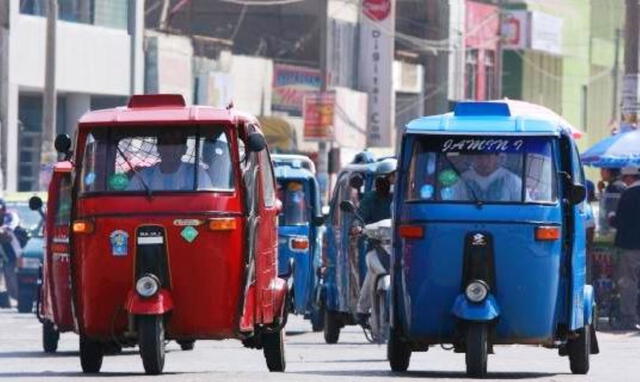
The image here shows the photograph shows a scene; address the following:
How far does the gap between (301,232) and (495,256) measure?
436 inches

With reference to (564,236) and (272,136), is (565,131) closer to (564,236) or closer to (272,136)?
(564,236)

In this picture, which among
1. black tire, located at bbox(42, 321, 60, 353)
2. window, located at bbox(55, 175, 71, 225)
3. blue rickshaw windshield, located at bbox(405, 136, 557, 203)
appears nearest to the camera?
blue rickshaw windshield, located at bbox(405, 136, 557, 203)

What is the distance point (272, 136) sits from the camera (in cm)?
6300

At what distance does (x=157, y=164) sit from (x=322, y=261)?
11.6 m

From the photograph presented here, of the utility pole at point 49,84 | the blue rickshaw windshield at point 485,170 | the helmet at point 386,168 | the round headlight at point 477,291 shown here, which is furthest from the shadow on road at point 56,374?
the utility pole at point 49,84

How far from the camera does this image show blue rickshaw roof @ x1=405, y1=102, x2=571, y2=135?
17.8m

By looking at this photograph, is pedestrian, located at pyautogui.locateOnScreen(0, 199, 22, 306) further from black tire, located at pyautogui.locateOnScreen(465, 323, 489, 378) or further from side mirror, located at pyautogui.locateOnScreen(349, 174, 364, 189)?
black tire, located at pyautogui.locateOnScreen(465, 323, 489, 378)

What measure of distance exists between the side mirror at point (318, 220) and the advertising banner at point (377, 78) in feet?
129

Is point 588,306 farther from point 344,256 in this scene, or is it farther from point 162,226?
point 344,256

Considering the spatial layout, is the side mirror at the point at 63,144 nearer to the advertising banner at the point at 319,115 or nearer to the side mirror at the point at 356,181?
the side mirror at the point at 356,181

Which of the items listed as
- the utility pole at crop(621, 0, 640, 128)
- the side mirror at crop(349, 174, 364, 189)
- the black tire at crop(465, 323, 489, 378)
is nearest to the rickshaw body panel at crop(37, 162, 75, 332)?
the side mirror at crop(349, 174, 364, 189)

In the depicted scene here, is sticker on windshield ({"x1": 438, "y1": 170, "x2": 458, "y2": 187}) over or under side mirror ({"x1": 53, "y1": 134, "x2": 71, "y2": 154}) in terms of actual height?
under

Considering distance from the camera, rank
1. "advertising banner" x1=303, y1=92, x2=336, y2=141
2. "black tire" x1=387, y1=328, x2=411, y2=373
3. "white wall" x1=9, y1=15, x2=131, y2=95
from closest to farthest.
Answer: "black tire" x1=387, y1=328, x2=411, y2=373 < "white wall" x1=9, y1=15, x2=131, y2=95 < "advertising banner" x1=303, y1=92, x2=336, y2=141

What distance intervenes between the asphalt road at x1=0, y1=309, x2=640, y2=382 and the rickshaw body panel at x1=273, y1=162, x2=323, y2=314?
3.96 feet
